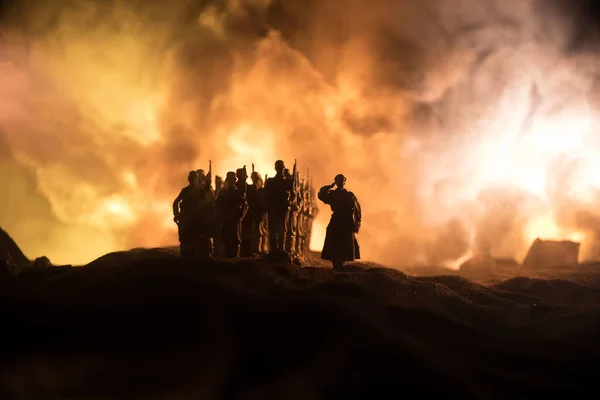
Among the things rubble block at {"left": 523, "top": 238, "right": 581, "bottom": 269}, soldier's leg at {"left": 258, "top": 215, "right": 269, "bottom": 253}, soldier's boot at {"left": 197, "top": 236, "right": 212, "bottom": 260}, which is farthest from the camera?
rubble block at {"left": 523, "top": 238, "right": 581, "bottom": 269}

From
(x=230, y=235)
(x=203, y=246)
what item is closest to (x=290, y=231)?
(x=230, y=235)

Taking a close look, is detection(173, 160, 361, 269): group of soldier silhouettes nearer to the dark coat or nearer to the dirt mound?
the dark coat

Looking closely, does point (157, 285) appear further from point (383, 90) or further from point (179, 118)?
point (383, 90)

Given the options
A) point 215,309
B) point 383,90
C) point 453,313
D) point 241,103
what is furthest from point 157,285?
point 383,90

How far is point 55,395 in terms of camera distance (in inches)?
362

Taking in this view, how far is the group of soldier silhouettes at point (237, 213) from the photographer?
17406 mm

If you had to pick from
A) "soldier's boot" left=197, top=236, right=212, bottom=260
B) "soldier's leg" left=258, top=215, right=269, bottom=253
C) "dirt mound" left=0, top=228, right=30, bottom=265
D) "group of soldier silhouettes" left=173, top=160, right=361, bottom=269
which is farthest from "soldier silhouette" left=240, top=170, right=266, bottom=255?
"dirt mound" left=0, top=228, right=30, bottom=265

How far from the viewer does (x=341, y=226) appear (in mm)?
16734

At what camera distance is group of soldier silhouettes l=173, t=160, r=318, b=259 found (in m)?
17.4

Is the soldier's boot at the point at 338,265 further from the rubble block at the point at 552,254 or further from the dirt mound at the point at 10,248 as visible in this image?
the dirt mound at the point at 10,248

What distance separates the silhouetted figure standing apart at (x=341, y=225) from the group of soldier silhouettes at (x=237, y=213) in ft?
5.62

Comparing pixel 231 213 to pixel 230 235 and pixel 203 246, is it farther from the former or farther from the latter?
pixel 203 246

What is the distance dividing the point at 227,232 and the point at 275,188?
241 centimetres

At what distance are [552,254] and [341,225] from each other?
818 inches
